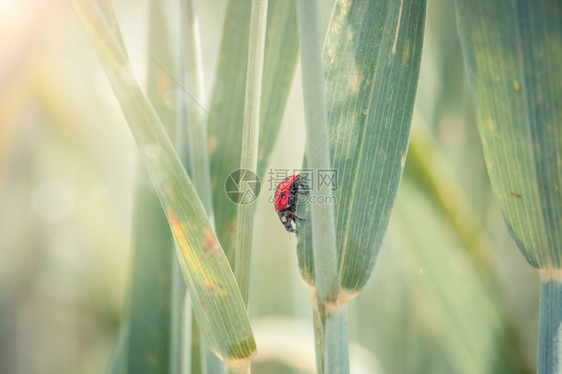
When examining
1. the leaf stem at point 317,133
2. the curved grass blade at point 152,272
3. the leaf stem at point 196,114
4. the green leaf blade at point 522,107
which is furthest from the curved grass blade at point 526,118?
the curved grass blade at point 152,272

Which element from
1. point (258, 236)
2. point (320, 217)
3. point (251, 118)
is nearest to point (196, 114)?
point (251, 118)

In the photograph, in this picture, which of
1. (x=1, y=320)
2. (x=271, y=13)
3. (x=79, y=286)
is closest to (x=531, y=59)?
(x=271, y=13)

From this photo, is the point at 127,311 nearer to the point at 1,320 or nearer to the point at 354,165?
the point at 354,165

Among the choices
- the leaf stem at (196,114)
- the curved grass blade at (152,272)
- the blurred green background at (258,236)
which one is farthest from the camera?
the blurred green background at (258,236)

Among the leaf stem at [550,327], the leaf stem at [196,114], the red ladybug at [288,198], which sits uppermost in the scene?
the leaf stem at [196,114]

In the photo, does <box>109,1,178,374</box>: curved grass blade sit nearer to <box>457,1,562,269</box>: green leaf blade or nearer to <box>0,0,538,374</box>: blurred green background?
<box>0,0,538,374</box>: blurred green background

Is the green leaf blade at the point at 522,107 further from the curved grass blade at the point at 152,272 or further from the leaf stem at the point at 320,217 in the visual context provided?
the curved grass blade at the point at 152,272

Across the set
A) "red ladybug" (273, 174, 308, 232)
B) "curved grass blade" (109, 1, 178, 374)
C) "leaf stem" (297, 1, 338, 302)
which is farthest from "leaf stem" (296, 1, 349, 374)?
"curved grass blade" (109, 1, 178, 374)
